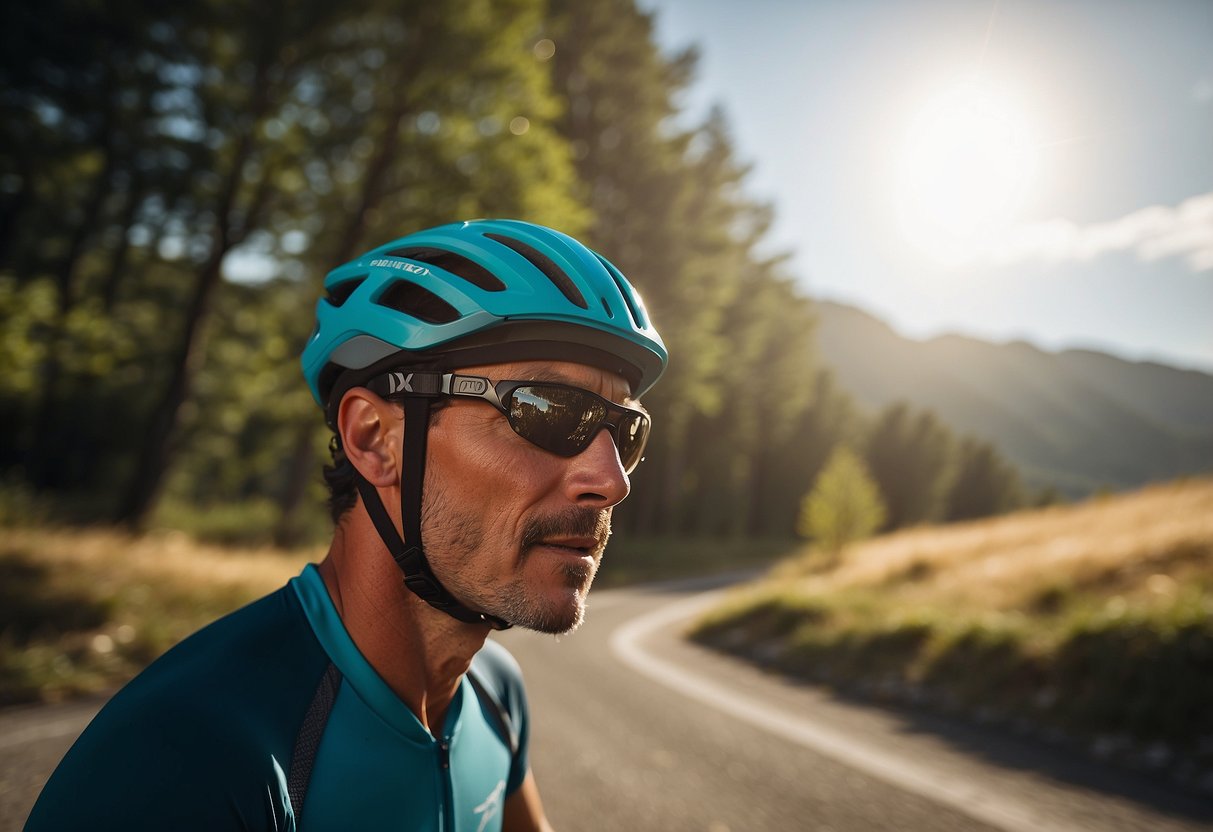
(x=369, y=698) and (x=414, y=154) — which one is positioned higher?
(x=414, y=154)

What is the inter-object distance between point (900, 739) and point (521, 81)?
1156cm

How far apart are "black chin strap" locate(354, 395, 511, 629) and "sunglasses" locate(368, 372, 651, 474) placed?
0.06 m

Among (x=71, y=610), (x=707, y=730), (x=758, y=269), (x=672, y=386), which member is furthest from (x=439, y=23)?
(x=758, y=269)

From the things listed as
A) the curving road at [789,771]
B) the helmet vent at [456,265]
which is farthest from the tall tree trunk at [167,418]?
the helmet vent at [456,265]

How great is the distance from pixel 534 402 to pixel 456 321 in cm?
29

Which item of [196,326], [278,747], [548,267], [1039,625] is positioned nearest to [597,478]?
[548,267]

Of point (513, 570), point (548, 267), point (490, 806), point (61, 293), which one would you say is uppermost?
point (61, 293)

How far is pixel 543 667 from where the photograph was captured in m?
7.41

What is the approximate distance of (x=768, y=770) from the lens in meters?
4.54

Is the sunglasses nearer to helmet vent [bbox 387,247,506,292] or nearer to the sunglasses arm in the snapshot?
the sunglasses arm

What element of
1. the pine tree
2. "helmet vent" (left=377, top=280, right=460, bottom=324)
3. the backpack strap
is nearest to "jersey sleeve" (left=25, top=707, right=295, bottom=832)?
the backpack strap

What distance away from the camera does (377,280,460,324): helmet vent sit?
5.85 feet

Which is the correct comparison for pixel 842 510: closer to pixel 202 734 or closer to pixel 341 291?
pixel 341 291

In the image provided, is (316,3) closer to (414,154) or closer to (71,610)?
(414,154)
